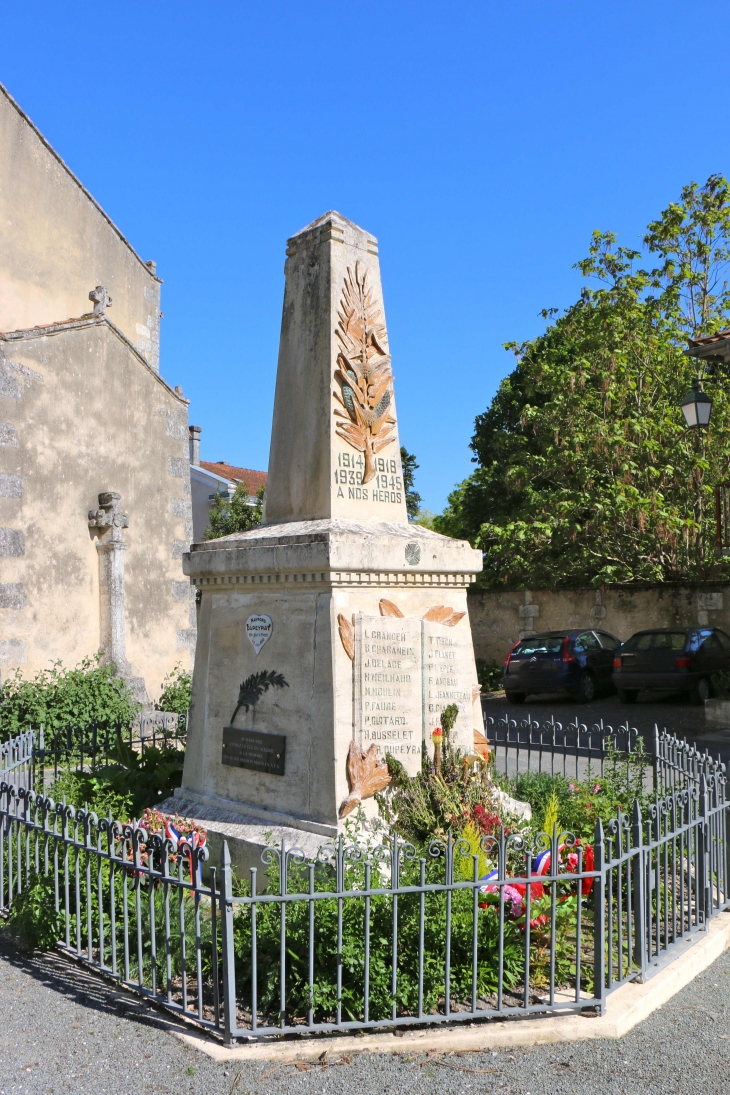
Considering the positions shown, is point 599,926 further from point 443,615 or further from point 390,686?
point 443,615

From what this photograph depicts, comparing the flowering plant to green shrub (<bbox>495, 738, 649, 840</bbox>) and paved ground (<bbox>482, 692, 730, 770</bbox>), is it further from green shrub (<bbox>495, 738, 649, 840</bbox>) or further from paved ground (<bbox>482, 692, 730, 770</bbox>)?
paved ground (<bbox>482, 692, 730, 770</bbox>)

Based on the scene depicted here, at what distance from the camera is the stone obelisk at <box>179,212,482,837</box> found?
18.6ft

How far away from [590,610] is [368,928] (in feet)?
60.3

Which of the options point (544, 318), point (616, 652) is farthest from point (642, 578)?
point (544, 318)

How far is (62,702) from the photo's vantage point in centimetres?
1024

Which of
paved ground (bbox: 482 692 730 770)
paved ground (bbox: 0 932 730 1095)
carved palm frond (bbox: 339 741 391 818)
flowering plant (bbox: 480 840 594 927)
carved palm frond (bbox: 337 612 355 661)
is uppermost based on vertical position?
carved palm frond (bbox: 337 612 355 661)

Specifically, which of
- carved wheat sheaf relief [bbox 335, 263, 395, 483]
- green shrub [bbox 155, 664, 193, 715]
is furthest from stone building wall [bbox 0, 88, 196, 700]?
carved wheat sheaf relief [bbox 335, 263, 395, 483]

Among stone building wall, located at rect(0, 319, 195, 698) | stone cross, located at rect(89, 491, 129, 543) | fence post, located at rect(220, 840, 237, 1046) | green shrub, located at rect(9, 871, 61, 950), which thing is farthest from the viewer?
stone cross, located at rect(89, 491, 129, 543)

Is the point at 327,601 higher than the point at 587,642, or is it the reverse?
the point at 327,601

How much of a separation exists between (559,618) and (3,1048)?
19.3 meters

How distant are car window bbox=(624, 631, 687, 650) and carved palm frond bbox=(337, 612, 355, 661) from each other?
39.8ft

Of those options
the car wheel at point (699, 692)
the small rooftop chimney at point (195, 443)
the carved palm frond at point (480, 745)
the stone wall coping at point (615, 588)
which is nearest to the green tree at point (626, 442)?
the stone wall coping at point (615, 588)

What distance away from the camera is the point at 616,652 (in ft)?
56.5

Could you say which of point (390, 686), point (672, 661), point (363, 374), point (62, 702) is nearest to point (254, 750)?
point (390, 686)
